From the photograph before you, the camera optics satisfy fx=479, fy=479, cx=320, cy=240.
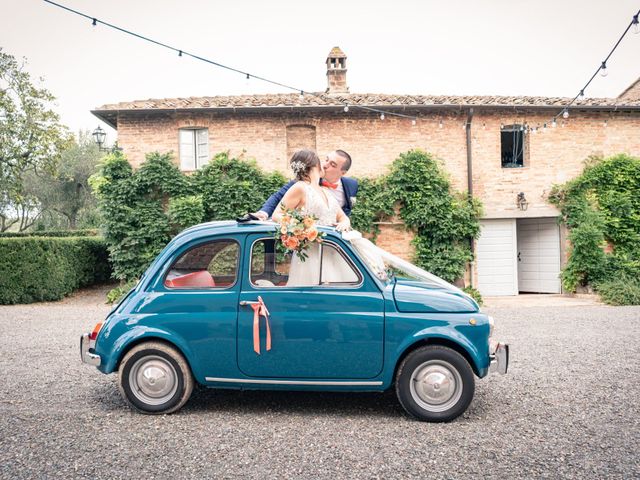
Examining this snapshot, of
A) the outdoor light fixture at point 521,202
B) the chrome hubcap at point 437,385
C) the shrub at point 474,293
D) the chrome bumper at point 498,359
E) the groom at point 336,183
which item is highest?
the outdoor light fixture at point 521,202

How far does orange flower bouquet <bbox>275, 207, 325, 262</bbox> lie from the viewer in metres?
4.02

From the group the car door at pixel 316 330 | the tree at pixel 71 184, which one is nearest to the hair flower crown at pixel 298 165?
the car door at pixel 316 330

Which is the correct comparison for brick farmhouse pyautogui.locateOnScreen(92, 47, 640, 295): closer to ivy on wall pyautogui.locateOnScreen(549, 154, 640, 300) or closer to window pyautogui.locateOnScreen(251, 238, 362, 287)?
ivy on wall pyautogui.locateOnScreen(549, 154, 640, 300)

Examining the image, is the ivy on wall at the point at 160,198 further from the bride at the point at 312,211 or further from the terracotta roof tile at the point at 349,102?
the bride at the point at 312,211

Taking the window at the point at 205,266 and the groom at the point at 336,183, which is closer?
the window at the point at 205,266

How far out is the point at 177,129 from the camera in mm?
14516

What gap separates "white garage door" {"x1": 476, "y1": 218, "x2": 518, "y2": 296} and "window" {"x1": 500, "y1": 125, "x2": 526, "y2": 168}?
6.10 ft

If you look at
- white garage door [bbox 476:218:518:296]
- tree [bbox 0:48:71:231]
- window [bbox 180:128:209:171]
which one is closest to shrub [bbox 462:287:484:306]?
white garage door [bbox 476:218:518:296]

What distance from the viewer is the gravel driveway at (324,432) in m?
3.19

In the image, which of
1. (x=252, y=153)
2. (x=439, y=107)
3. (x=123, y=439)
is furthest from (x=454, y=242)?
(x=123, y=439)

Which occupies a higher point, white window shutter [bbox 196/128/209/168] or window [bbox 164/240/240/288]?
white window shutter [bbox 196/128/209/168]

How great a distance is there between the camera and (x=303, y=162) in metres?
4.72

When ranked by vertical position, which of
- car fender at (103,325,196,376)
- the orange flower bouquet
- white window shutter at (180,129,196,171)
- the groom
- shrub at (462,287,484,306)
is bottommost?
shrub at (462,287,484,306)

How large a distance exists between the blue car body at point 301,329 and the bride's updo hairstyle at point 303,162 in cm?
77
